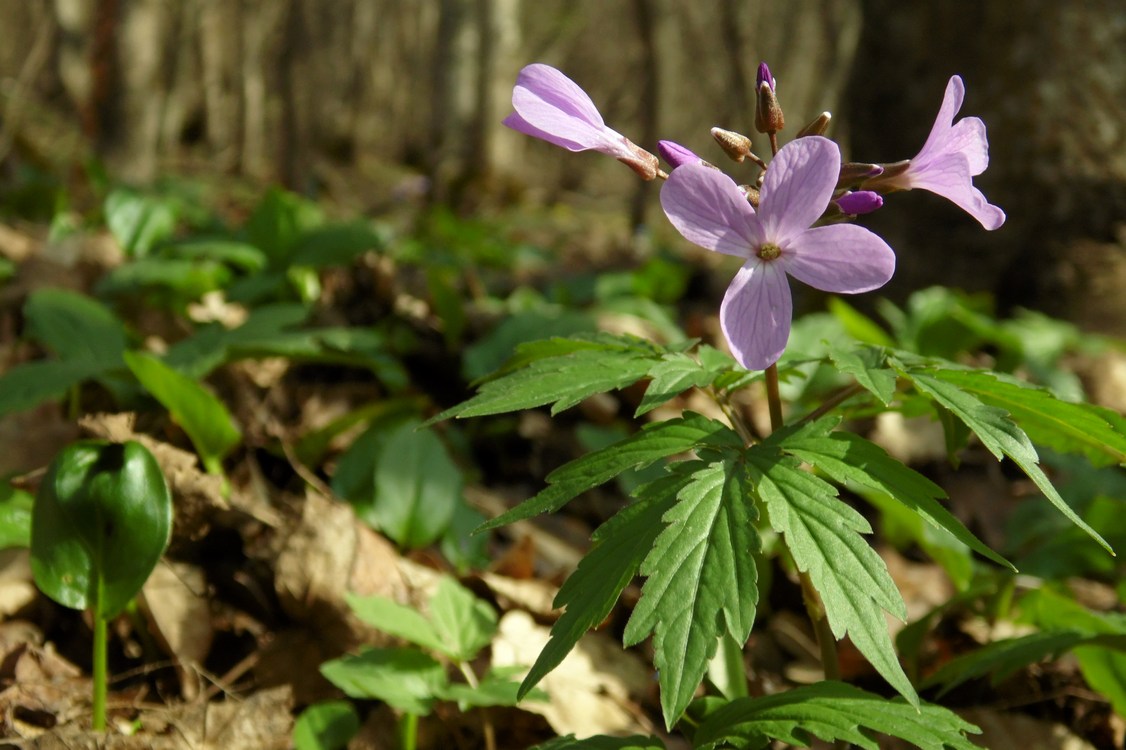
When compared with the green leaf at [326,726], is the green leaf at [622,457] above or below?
above

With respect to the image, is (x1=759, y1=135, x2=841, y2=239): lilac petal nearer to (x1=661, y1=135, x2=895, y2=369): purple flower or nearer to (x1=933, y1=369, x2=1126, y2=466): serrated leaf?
(x1=661, y1=135, x2=895, y2=369): purple flower

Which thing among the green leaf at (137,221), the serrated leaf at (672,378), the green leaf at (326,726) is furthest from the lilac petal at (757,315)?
the green leaf at (137,221)

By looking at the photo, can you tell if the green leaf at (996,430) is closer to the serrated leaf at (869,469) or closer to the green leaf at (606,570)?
the serrated leaf at (869,469)

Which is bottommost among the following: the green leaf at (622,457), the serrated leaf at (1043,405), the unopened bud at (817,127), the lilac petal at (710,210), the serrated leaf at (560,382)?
the green leaf at (622,457)

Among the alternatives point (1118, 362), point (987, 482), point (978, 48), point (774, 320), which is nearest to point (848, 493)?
point (987, 482)

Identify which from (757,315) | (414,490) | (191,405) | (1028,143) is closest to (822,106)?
(1028,143)

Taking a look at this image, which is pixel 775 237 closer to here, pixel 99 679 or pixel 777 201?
pixel 777 201
